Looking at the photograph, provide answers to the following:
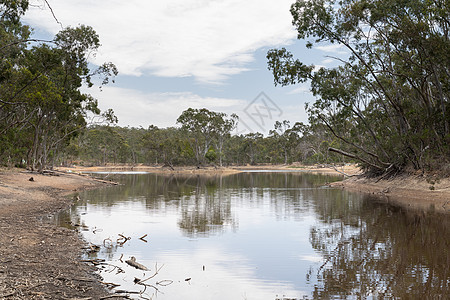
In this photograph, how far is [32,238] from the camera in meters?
12.3

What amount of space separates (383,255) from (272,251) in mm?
3627

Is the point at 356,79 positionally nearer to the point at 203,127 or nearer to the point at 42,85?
the point at 42,85

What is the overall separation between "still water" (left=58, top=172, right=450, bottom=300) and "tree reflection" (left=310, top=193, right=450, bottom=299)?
0.09ft

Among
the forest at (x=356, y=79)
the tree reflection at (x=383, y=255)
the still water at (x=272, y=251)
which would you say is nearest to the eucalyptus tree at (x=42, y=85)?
the forest at (x=356, y=79)

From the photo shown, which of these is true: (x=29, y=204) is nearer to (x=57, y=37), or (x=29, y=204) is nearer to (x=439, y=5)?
(x=57, y=37)

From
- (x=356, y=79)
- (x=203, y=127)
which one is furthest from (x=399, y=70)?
(x=203, y=127)

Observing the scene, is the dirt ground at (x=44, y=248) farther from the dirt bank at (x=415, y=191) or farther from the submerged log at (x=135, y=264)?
the submerged log at (x=135, y=264)

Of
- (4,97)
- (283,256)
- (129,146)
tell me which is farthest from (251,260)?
(129,146)

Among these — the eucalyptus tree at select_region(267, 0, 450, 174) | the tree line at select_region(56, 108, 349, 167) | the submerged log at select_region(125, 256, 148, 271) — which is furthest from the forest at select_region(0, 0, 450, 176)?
the tree line at select_region(56, 108, 349, 167)

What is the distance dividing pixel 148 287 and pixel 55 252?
3612 mm

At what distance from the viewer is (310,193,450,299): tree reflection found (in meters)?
8.84

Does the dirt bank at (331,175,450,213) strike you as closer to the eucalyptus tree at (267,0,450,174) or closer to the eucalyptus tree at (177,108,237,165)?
the eucalyptus tree at (267,0,450,174)

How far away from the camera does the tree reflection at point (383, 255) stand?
884 centimetres

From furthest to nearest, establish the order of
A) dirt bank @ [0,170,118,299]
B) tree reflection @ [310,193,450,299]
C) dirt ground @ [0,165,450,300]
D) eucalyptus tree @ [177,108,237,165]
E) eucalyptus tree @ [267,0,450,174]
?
1. eucalyptus tree @ [177,108,237,165]
2. eucalyptus tree @ [267,0,450,174]
3. tree reflection @ [310,193,450,299]
4. dirt ground @ [0,165,450,300]
5. dirt bank @ [0,170,118,299]
